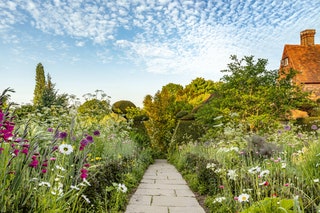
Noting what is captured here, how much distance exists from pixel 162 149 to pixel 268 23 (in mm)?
7375

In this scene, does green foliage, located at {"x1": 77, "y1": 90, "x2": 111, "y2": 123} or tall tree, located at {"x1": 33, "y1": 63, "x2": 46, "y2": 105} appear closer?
green foliage, located at {"x1": 77, "y1": 90, "x2": 111, "y2": 123}

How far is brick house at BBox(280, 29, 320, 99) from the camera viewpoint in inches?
832

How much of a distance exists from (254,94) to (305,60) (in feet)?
59.9

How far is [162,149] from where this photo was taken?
1275cm

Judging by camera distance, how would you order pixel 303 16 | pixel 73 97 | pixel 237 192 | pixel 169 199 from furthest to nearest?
pixel 303 16, pixel 73 97, pixel 169 199, pixel 237 192

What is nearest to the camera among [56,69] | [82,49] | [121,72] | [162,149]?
[56,69]

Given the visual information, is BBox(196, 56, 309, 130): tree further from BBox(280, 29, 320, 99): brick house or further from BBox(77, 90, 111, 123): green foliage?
BBox(280, 29, 320, 99): brick house

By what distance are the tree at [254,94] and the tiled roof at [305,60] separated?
15296mm

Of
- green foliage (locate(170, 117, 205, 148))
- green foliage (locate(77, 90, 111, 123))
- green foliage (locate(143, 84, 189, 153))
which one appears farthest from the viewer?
green foliage (locate(143, 84, 189, 153))

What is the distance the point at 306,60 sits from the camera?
22.6m

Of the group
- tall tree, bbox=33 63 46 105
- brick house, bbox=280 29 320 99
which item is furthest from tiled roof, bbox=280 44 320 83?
tall tree, bbox=33 63 46 105

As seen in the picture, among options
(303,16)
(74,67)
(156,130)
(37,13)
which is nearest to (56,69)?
(74,67)

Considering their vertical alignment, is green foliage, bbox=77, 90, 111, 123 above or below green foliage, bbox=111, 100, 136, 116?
below

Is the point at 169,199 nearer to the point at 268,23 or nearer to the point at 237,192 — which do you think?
the point at 237,192
